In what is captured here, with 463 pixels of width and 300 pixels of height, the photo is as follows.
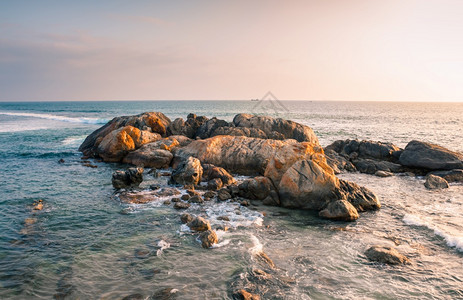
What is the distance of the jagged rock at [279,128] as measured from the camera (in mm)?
29984

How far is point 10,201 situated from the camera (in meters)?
15.6

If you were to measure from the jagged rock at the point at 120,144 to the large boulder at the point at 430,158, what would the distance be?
79.4ft

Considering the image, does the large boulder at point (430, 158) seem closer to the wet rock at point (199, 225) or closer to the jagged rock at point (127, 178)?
the wet rock at point (199, 225)

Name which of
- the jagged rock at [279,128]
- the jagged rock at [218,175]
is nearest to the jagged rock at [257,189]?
the jagged rock at [218,175]

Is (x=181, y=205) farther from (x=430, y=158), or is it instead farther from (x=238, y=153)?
(x=430, y=158)

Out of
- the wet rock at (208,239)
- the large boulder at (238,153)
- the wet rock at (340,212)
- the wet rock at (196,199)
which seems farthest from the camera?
the large boulder at (238,153)

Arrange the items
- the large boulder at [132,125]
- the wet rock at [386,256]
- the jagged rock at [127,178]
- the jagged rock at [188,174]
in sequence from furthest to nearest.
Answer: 1. the large boulder at [132,125]
2. the jagged rock at [188,174]
3. the jagged rock at [127,178]
4. the wet rock at [386,256]

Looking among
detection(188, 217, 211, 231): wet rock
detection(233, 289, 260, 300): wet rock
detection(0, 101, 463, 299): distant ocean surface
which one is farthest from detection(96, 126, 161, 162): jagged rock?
detection(233, 289, 260, 300): wet rock

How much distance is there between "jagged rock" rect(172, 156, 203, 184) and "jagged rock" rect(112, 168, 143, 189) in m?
2.43

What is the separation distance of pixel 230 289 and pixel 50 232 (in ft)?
27.9

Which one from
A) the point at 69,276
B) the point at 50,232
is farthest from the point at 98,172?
the point at 69,276

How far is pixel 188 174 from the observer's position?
63.2 ft

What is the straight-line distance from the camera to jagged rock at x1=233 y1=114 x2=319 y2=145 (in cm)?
2998

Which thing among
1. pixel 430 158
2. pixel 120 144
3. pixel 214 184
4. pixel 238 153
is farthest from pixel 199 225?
pixel 430 158
